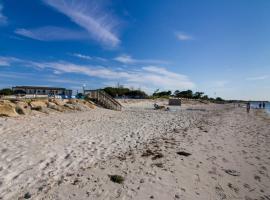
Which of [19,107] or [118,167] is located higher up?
[19,107]

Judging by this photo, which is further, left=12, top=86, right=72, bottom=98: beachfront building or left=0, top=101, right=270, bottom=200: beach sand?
left=12, top=86, right=72, bottom=98: beachfront building

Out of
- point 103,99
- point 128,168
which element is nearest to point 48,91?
point 103,99

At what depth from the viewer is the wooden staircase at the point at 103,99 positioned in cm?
2694

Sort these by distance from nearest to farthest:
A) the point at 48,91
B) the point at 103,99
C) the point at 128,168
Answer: the point at 128,168
the point at 103,99
the point at 48,91

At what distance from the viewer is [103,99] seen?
27.5 metres

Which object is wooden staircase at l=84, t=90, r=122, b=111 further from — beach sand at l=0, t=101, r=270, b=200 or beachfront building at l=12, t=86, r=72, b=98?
beach sand at l=0, t=101, r=270, b=200

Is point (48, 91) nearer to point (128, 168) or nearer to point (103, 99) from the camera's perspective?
point (103, 99)

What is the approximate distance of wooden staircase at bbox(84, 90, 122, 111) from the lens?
26938 millimetres

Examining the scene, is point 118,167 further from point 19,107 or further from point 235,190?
point 19,107

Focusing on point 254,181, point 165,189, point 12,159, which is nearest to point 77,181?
point 165,189

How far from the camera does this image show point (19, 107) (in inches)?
595

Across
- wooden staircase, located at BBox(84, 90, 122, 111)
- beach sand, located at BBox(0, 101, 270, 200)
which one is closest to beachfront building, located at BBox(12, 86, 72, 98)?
wooden staircase, located at BBox(84, 90, 122, 111)

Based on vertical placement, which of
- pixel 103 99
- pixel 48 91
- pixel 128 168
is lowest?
pixel 128 168

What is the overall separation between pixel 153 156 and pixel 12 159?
4.12 metres
